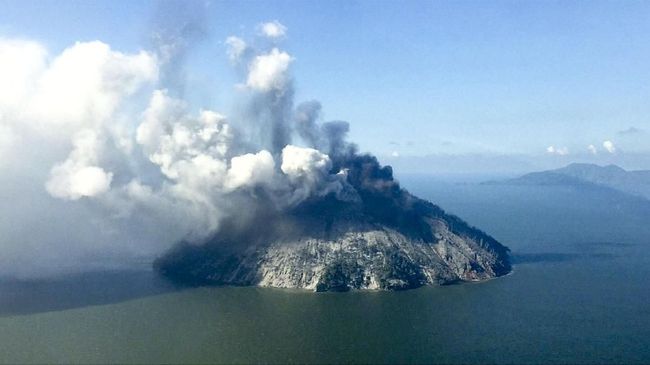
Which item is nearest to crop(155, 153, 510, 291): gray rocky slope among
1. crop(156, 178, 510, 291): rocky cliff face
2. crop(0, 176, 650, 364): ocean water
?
crop(156, 178, 510, 291): rocky cliff face

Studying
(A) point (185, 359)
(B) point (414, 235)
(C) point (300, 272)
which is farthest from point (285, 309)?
(B) point (414, 235)

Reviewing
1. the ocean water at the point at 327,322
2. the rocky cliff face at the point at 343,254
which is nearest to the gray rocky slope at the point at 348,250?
the rocky cliff face at the point at 343,254

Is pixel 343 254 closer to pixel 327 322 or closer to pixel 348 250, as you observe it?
pixel 348 250

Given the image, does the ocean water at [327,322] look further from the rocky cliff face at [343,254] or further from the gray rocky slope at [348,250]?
the gray rocky slope at [348,250]

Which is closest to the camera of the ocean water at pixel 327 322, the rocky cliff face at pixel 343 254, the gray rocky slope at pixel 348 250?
the ocean water at pixel 327 322

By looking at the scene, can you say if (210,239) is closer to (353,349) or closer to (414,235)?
(414,235)

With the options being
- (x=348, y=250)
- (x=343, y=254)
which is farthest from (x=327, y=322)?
(x=348, y=250)

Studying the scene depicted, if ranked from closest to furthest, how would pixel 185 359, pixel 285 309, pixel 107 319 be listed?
pixel 185 359
pixel 107 319
pixel 285 309
